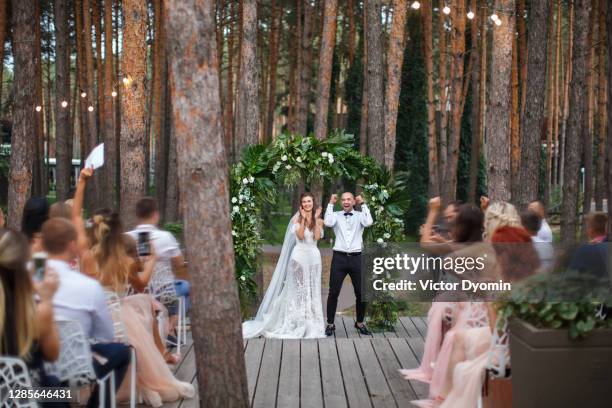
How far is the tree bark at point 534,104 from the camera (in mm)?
11907

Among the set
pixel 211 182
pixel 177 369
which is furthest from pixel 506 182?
pixel 211 182

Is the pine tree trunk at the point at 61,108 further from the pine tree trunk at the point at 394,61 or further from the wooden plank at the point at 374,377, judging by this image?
the wooden plank at the point at 374,377

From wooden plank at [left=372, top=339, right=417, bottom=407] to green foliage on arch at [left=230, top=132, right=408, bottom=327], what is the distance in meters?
1.45

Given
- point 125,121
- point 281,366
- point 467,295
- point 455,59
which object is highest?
point 455,59

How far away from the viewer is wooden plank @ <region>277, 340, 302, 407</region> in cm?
679

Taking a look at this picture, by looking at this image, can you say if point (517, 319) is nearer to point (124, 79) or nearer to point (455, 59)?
point (124, 79)

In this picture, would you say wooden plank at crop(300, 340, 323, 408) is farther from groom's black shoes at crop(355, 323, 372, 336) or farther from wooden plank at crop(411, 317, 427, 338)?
wooden plank at crop(411, 317, 427, 338)

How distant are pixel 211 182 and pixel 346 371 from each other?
3.24m

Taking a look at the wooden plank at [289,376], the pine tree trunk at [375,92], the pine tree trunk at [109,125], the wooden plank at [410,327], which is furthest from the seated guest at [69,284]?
the pine tree trunk at [109,125]

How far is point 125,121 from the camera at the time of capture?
11289 millimetres

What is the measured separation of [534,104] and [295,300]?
15.4ft

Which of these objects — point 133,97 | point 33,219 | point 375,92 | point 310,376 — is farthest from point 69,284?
point 375,92

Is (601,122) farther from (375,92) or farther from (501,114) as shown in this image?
(501,114)

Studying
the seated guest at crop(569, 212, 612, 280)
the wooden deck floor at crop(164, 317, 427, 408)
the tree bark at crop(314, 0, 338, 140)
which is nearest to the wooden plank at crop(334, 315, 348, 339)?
the wooden deck floor at crop(164, 317, 427, 408)
